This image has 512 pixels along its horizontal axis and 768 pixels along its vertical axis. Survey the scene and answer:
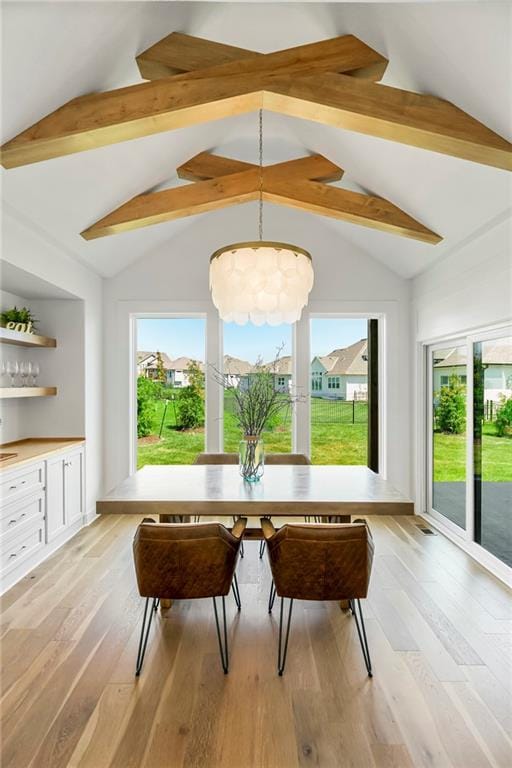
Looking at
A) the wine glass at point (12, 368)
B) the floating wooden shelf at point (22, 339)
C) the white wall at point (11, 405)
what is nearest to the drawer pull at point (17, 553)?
the white wall at point (11, 405)

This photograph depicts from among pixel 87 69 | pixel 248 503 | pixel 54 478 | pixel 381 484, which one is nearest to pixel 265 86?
pixel 87 69

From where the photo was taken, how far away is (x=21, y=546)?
3369 mm

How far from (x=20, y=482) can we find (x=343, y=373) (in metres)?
3.56

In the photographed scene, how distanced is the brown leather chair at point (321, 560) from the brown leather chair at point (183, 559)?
0.83 feet

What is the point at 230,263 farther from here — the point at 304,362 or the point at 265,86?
the point at 304,362

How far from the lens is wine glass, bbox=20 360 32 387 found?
4.13m

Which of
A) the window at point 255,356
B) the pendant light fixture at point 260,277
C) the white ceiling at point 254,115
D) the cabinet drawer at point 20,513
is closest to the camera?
the white ceiling at point 254,115

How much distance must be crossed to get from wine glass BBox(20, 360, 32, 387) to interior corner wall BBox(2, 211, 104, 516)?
53cm

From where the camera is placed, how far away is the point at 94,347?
490cm

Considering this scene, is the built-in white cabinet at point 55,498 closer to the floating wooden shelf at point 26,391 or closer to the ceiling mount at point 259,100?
the floating wooden shelf at point 26,391

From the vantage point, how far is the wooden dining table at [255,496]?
2.52 m

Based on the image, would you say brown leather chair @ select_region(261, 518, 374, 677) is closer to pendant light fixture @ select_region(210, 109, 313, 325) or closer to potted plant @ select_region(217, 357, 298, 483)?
potted plant @ select_region(217, 357, 298, 483)

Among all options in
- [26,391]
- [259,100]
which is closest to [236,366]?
[26,391]

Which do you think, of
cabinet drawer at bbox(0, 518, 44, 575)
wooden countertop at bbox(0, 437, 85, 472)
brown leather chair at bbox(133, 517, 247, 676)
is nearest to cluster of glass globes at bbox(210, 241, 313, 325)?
brown leather chair at bbox(133, 517, 247, 676)
